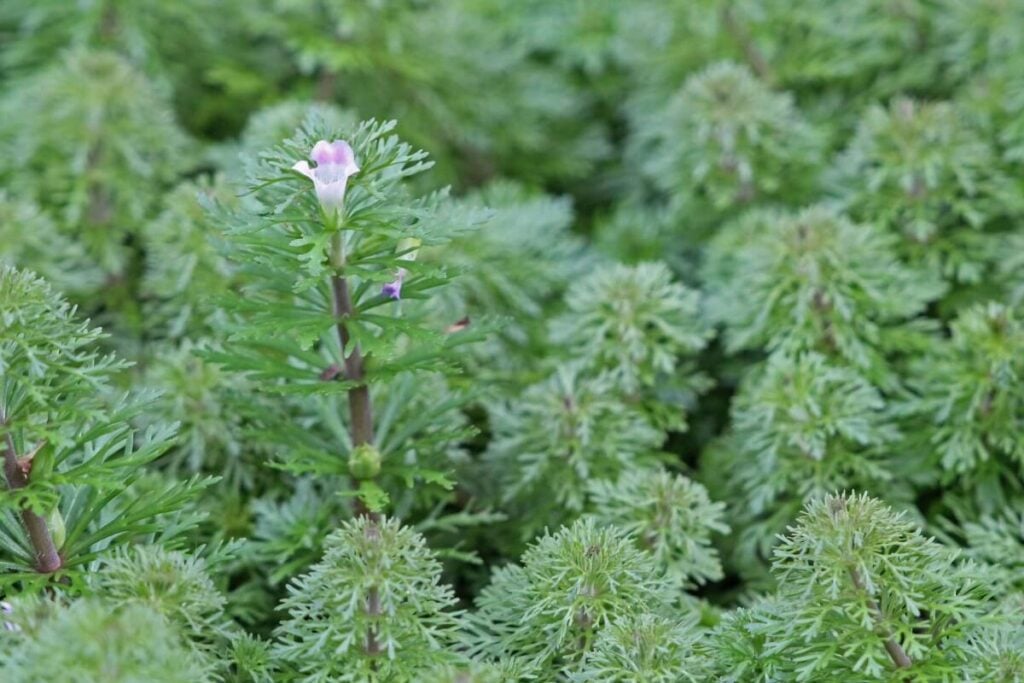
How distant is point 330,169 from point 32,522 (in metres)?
0.33

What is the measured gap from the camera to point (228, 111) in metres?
1.79

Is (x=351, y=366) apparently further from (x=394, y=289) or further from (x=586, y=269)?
(x=586, y=269)

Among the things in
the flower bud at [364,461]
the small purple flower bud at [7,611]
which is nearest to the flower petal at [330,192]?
the flower bud at [364,461]

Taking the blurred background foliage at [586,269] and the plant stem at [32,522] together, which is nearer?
the plant stem at [32,522]

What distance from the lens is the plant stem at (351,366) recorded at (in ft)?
3.11

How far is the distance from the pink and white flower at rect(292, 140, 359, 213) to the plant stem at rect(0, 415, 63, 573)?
0.90 ft

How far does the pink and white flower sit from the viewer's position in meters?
0.91

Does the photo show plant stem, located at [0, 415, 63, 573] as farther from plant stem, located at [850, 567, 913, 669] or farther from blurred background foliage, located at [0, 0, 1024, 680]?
plant stem, located at [850, 567, 913, 669]

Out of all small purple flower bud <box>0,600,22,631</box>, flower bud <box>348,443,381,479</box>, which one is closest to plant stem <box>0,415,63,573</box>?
small purple flower bud <box>0,600,22,631</box>

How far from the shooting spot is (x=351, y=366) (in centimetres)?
102

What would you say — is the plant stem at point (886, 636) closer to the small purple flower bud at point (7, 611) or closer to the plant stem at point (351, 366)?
the plant stem at point (351, 366)

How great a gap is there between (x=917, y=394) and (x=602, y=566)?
503 millimetres

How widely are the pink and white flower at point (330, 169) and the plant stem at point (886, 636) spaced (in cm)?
45

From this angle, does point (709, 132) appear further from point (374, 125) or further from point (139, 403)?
point (139, 403)
